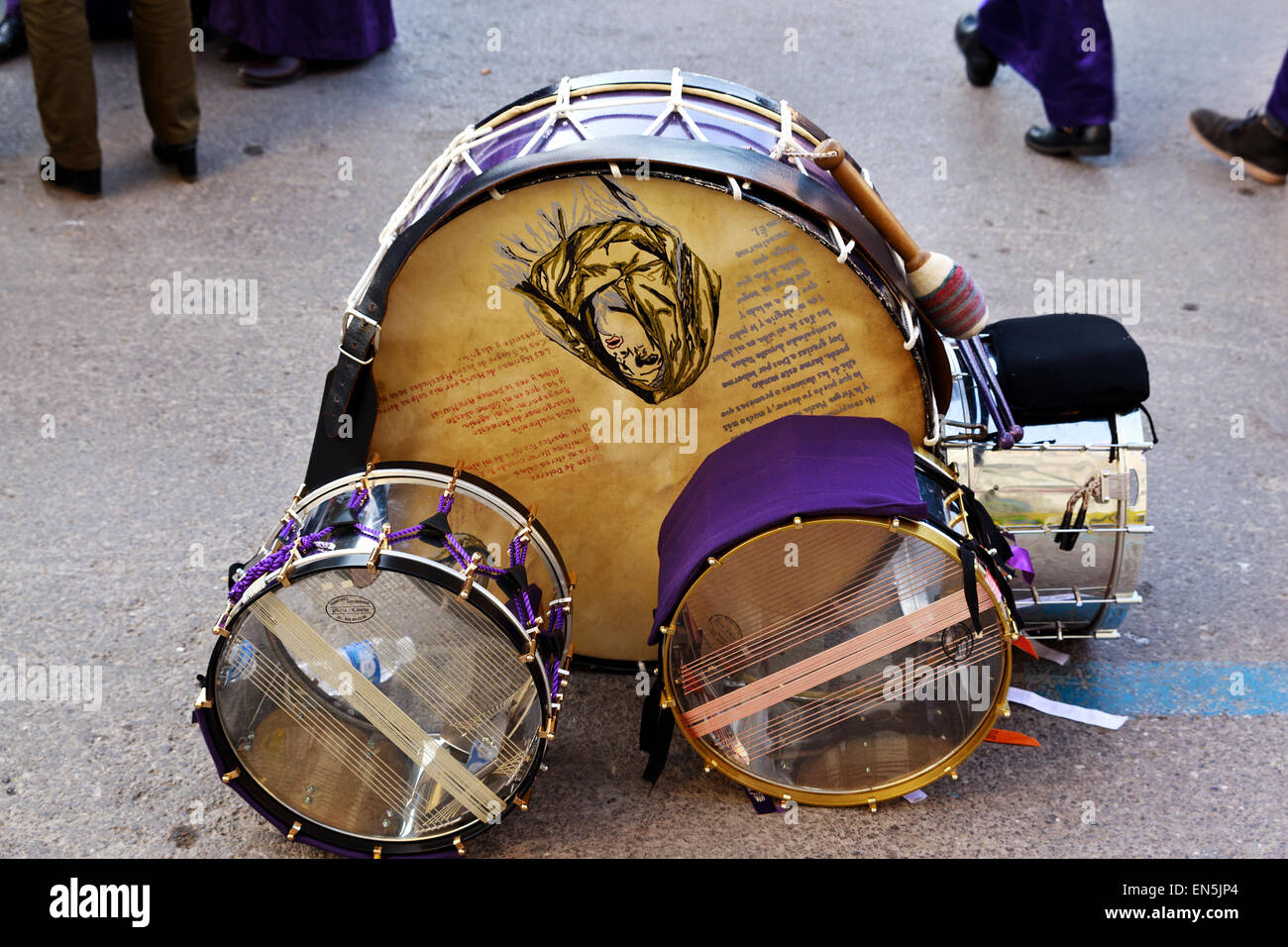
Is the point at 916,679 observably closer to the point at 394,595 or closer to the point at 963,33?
the point at 394,595

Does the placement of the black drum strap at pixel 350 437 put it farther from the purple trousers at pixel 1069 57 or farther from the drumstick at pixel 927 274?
the purple trousers at pixel 1069 57

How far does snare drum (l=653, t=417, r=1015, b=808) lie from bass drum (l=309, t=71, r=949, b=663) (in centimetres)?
10

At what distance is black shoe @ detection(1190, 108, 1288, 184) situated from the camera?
3.91m

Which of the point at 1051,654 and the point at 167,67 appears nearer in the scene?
the point at 1051,654

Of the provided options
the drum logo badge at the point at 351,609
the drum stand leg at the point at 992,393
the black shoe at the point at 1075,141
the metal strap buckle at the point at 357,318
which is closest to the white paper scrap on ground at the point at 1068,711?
the drum stand leg at the point at 992,393

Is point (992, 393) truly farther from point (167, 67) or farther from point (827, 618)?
point (167, 67)

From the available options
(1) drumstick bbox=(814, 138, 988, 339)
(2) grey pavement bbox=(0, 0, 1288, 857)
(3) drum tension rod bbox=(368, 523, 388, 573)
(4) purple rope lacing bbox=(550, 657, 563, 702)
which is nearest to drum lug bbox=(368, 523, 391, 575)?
(3) drum tension rod bbox=(368, 523, 388, 573)

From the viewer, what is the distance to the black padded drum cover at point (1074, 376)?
2.11m

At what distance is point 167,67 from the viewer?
3654mm

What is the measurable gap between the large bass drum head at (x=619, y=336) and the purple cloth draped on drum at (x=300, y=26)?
295cm

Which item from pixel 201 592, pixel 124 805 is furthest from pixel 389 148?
pixel 124 805

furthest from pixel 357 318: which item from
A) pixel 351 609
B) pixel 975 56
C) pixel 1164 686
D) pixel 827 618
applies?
pixel 975 56

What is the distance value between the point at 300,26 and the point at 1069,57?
8.80 feet
